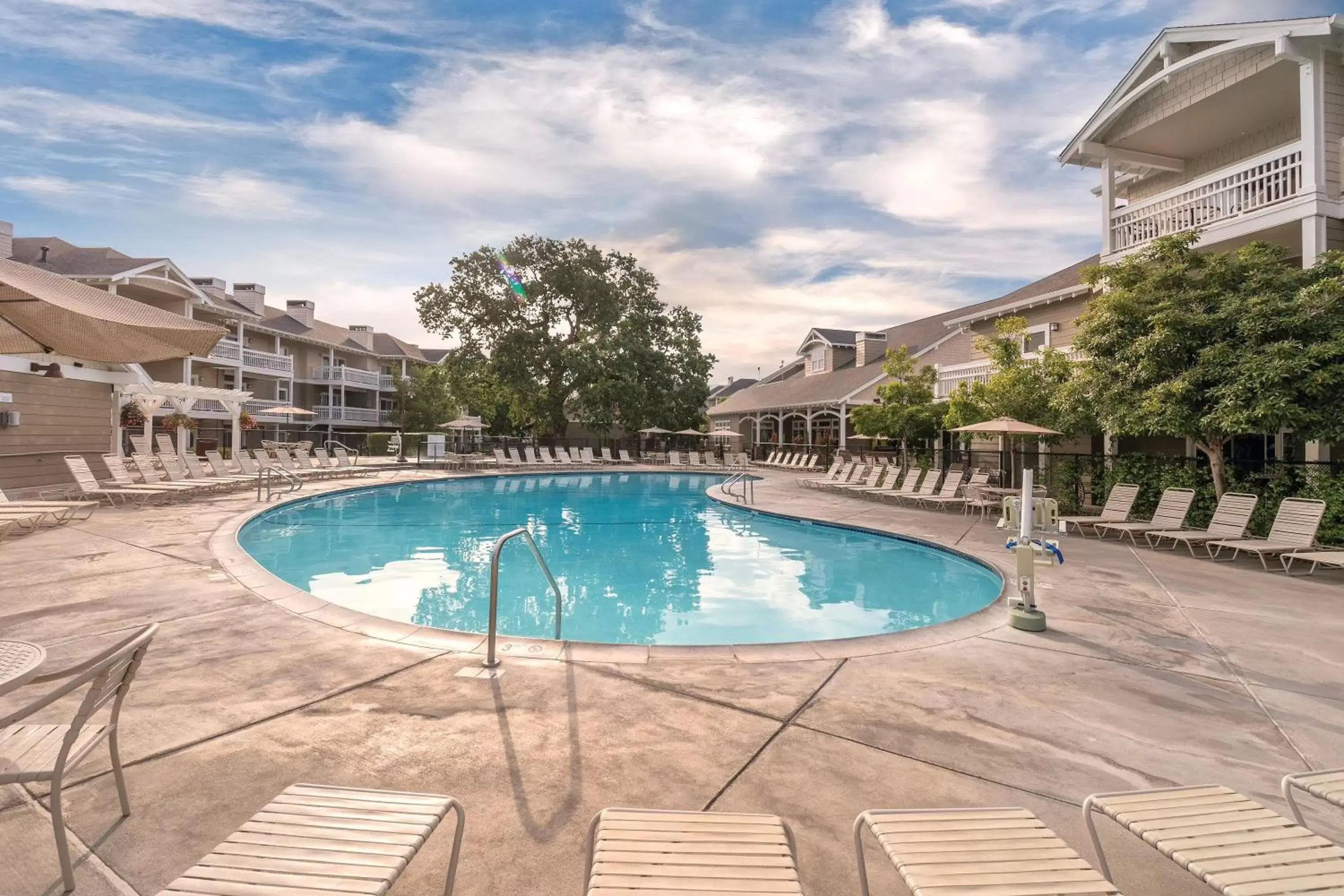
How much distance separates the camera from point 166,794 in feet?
9.23

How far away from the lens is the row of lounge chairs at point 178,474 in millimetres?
13258

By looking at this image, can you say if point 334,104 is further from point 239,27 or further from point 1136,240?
point 1136,240

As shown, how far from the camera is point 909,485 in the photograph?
17.1 meters

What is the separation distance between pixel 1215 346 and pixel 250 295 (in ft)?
126

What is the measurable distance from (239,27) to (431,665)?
389 inches

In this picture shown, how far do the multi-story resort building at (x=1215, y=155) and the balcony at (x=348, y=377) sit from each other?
105ft

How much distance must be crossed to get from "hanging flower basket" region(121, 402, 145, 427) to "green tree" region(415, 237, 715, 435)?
12838mm

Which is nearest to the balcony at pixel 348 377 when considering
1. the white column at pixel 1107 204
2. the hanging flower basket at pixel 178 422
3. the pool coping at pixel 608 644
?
the hanging flower basket at pixel 178 422

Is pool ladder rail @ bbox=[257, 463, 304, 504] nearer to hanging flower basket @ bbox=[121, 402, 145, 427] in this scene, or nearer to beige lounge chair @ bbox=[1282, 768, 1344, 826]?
hanging flower basket @ bbox=[121, 402, 145, 427]

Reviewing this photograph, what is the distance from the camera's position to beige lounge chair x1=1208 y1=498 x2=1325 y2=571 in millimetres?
8422

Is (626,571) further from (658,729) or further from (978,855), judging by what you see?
(978,855)

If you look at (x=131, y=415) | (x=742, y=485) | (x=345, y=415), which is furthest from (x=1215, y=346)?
(x=345, y=415)

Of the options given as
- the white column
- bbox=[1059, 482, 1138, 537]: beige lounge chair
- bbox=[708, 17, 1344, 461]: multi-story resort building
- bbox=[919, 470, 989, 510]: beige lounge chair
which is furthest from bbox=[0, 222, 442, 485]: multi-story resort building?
the white column

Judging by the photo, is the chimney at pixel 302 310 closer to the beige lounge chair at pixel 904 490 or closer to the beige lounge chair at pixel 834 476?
the beige lounge chair at pixel 834 476
